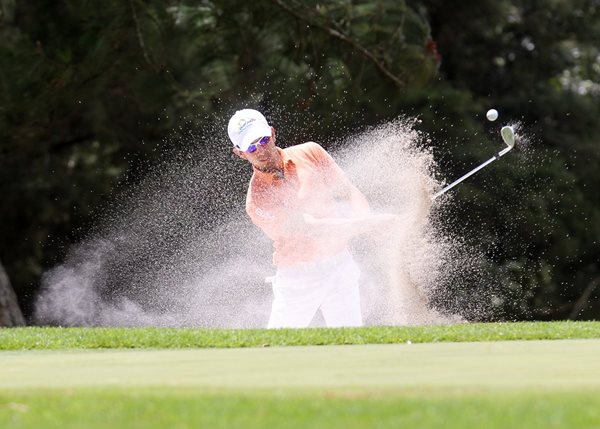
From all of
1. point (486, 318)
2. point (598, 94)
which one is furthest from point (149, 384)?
point (598, 94)

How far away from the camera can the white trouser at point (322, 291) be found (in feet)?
32.0

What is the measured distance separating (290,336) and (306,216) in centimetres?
158

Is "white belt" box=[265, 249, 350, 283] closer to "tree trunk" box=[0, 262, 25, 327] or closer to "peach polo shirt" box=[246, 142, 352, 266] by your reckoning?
"peach polo shirt" box=[246, 142, 352, 266]

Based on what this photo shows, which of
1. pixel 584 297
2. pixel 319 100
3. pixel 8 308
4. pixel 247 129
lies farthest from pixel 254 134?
pixel 584 297

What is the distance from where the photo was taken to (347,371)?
5754mm

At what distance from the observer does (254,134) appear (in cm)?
955

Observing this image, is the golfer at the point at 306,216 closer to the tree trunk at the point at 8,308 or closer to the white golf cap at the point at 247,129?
the white golf cap at the point at 247,129

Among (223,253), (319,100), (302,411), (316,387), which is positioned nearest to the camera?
(302,411)

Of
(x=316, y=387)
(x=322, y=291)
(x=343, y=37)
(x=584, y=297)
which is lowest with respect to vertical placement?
(x=584, y=297)

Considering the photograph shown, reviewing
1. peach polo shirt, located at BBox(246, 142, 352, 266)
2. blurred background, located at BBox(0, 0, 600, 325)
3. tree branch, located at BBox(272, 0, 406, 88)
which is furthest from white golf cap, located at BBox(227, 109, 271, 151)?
tree branch, located at BBox(272, 0, 406, 88)

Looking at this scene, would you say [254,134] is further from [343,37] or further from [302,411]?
[343,37]

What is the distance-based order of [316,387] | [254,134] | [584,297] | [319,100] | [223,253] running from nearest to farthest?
[316,387] → [254,134] → [223,253] → [319,100] → [584,297]

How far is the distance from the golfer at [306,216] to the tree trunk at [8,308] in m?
8.53

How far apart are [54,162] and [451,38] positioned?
6819mm
